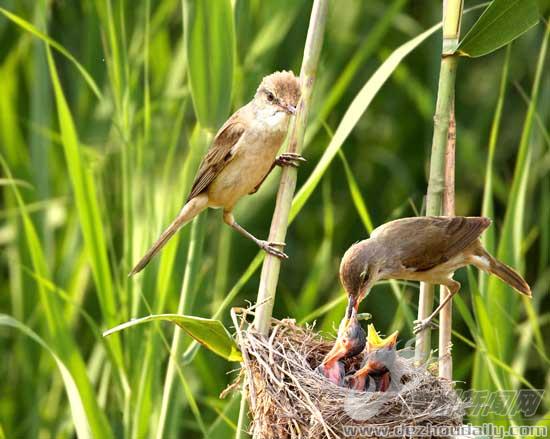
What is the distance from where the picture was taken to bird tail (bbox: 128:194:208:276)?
342cm

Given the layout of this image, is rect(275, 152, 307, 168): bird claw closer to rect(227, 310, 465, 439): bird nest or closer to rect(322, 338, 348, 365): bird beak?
rect(227, 310, 465, 439): bird nest

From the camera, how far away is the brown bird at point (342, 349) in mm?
3258

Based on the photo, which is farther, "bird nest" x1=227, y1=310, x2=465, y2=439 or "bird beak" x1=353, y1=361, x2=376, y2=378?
"bird beak" x1=353, y1=361, x2=376, y2=378

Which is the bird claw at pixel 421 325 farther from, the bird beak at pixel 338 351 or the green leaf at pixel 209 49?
the green leaf at pixel 209 49

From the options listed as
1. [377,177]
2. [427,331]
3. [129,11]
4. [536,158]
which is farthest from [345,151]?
[427,331]

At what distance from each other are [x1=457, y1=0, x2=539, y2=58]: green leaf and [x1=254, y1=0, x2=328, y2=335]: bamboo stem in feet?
1.28

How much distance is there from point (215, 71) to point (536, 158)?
2340mm

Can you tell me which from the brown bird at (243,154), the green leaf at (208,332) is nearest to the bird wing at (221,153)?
the brown bird at (243,154)

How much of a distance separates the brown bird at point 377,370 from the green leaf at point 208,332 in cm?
51

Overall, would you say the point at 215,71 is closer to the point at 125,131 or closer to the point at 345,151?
the point at 125,131


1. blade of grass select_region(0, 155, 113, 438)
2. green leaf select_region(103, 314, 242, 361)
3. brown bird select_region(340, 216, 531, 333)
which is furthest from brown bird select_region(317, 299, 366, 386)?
blade of grass select_region(0, 155, 113, 438)

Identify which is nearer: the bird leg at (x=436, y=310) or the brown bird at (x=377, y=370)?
the bird leg at (x=436, y=310)

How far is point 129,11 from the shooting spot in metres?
4.91

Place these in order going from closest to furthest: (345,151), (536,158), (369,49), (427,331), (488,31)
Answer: (488,31) → (427,331) → (369,49) → (536,158) → (345,151)
